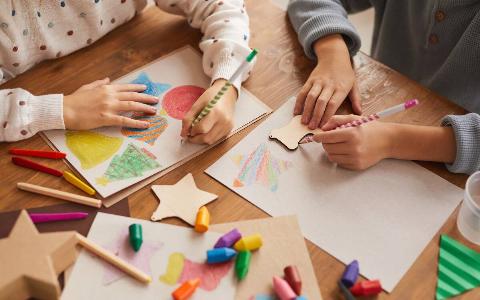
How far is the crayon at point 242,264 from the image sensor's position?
0.66 m

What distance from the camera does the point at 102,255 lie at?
666 millimetres

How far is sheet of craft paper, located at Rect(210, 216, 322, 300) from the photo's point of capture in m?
0.65

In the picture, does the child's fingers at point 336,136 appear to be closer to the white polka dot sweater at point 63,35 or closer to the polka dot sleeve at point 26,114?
the white polka dot sweater at point 63,35

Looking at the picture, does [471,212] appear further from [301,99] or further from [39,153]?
[39,153]

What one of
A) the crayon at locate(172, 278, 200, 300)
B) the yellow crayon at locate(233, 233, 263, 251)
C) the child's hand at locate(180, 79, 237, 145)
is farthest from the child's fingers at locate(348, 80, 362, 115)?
the crayon at locate(172, 278, 200, 300)

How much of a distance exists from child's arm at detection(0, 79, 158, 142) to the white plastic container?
51 cm

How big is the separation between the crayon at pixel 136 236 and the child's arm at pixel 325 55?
34 centimetres

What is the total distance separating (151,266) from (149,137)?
0.24 metres

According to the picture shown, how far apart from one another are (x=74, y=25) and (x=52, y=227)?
1.39 ft

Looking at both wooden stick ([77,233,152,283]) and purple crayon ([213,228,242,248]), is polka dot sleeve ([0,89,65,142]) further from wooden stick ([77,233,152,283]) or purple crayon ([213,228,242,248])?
purple crayon ([213,228,242,248])

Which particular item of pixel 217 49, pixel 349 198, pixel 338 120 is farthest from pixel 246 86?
pixel 349 198

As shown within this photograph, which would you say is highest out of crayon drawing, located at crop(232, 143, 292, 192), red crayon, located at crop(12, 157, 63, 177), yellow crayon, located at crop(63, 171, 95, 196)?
red crayon, located at crop(12, 157, 63, 177)

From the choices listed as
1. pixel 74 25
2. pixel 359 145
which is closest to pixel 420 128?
pixel 359 145

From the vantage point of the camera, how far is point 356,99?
0.88 metres
